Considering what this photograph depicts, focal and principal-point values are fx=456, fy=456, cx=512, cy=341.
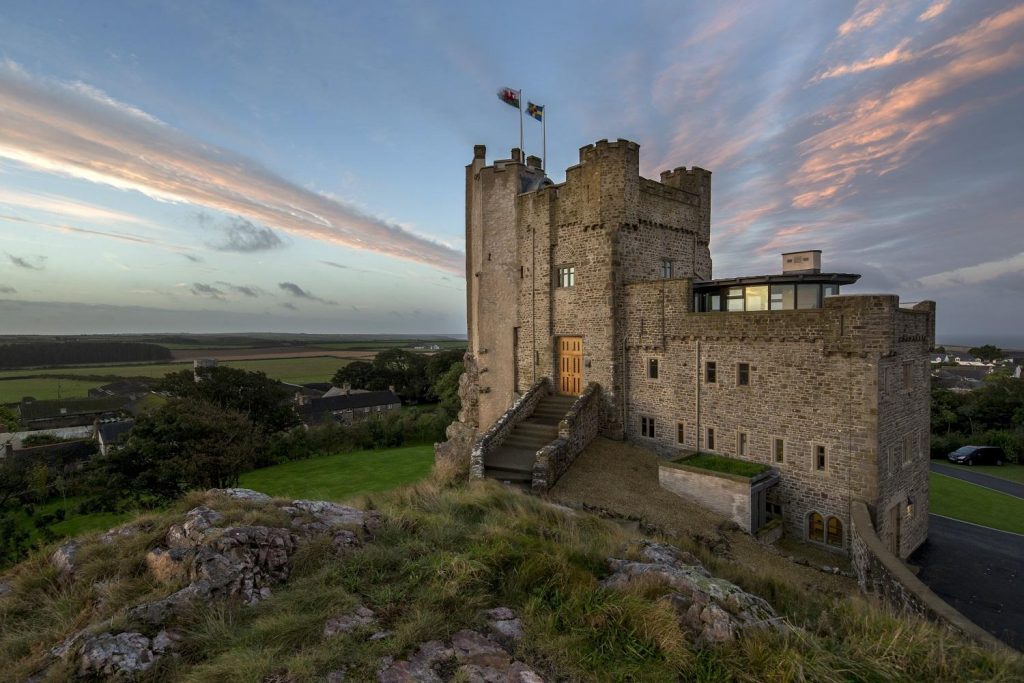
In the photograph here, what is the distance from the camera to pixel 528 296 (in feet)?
74.7

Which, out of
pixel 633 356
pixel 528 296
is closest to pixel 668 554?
pixel 633 356

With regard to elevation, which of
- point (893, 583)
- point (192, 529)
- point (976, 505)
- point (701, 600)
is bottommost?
point (976, 505)

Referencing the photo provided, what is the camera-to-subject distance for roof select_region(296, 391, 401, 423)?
6900cm

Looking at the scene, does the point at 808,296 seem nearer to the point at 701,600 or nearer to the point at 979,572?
the point at 979,572

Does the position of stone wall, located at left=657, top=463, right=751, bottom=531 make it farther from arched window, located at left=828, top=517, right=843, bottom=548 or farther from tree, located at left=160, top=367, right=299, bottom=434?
tree, located at left=160, top=367, right=299, bottom=434

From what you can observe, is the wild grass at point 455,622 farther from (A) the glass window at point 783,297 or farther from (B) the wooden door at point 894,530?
(A) the glass window at point 783,297

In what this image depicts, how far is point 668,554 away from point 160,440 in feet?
78.4

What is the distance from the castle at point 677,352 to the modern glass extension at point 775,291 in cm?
5

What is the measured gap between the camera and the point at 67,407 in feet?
216

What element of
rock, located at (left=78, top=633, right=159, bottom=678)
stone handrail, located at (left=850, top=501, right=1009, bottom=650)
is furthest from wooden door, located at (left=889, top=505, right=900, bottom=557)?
rock, located at (left=78, top=633, right=159, bottom=678)

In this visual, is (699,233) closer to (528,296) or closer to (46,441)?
(528,296)

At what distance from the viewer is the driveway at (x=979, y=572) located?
13.8m

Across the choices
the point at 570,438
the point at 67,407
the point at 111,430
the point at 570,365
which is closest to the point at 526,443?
the point at 570,438

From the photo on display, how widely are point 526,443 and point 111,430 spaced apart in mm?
53136
